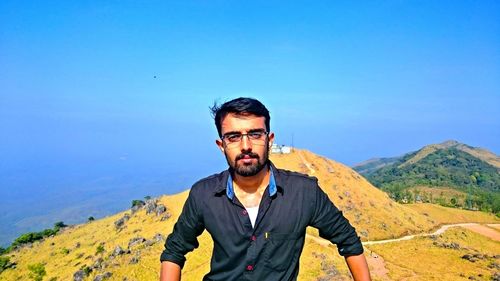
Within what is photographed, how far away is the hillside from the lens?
99.1 ft

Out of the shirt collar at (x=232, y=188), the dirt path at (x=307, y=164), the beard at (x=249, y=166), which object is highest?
the beard at (x=249, y=166)

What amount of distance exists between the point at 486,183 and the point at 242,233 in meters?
211

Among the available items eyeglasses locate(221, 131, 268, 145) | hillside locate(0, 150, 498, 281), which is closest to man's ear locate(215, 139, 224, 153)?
eyeglasses locate(221, 131, 268, 145)

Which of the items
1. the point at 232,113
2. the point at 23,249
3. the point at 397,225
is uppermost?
the point at 232,113

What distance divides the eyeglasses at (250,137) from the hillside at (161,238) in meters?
20.4

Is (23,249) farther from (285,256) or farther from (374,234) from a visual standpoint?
(285,256)

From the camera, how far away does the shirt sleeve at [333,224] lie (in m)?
3.86

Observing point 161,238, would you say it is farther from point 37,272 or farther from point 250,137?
point 250,137

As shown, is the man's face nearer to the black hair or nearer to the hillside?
the black hair

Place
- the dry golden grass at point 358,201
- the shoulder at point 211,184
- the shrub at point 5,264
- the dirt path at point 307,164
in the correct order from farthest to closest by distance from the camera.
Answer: the dirt path at point 307,164
the shrub at point 5,264
the dry golden grass at point 358,201
the shoulder at point 211,184

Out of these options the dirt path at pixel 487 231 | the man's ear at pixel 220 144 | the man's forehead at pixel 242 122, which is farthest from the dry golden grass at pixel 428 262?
the man's forehead at pixel 242 122

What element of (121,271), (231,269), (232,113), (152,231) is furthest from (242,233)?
(152,231)

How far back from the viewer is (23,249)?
206 feet

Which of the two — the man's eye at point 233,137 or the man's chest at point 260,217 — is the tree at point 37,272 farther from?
the man's eye at point 233,137
